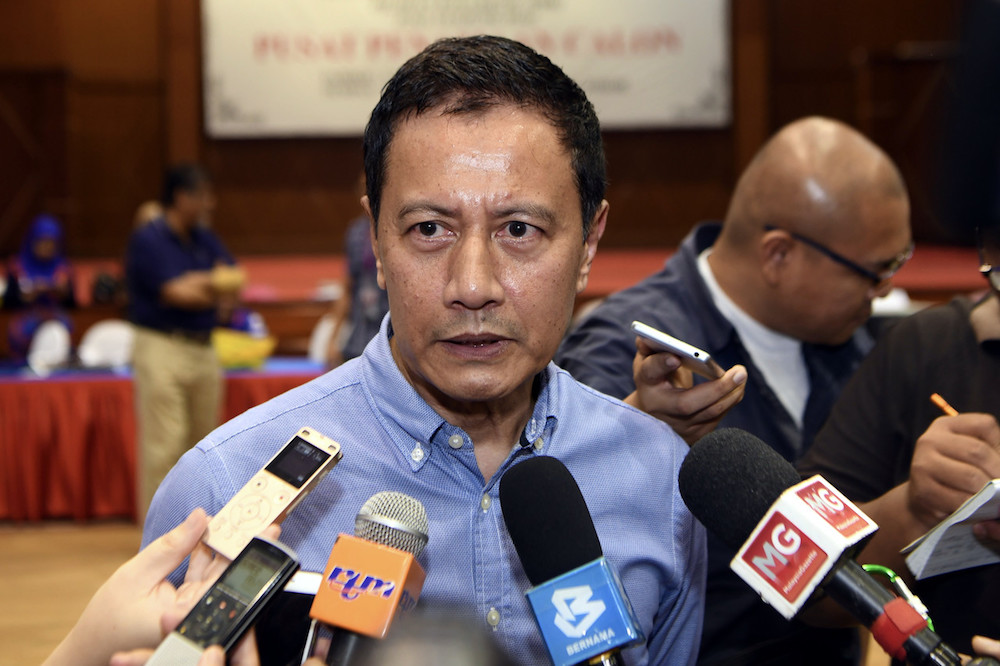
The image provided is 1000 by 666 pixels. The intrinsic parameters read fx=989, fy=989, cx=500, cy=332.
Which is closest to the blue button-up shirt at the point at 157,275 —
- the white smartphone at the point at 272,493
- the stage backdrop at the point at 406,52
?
the white smartphone at the point at 272,493

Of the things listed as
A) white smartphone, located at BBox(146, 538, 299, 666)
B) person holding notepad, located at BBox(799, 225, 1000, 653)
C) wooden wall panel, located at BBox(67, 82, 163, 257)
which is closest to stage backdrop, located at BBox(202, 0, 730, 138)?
wooden wall panel, located at BBox(67, 82, 163, 257)

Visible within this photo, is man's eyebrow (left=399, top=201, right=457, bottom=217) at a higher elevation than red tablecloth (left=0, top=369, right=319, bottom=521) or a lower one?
higher

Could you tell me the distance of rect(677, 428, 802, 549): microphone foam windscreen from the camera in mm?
1001

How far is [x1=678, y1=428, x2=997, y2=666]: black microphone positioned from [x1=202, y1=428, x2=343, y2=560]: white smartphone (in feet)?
1.32

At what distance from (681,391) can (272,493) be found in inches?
29.0

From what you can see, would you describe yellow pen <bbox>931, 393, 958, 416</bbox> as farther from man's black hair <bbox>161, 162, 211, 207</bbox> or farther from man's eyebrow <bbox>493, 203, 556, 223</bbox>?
man's black hair <bbox>161, 162, 211, 207</bbox>

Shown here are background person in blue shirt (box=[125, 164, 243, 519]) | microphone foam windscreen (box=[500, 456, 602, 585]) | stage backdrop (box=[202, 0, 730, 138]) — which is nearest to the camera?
microphone foam windscreen (box=[500, 456, 602, 585])

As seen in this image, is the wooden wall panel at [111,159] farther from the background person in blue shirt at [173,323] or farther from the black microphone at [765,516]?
the black microphone at [765,516]

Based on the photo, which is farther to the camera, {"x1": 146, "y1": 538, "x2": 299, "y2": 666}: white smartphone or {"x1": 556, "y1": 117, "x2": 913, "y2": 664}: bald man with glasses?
{"x1": 556, "y1": 117, "x2": 913, "y2": 664}: bald man with glasses

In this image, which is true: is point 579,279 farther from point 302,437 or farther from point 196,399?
point 196,399

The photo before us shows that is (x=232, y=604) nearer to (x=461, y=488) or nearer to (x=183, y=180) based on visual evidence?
(x=461, y=488)

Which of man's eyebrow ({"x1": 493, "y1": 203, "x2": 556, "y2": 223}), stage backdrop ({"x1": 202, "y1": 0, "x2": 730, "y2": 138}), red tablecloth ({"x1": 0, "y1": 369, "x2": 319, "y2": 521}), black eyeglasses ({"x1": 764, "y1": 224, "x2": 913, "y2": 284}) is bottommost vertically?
red tablecloth ({"x1": 0, "y1": 369, "x2": 319, "y2": 521})

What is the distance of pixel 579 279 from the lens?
1325 mm

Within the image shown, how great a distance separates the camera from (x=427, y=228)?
1.19 metres
